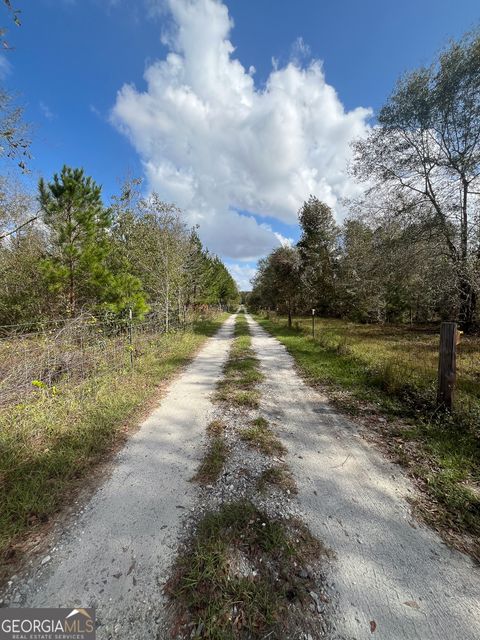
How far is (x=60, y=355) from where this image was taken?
452 cm

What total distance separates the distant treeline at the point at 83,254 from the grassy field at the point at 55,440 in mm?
2649

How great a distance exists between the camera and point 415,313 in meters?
21.1

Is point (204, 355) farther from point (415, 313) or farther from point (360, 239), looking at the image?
point (415, 313)

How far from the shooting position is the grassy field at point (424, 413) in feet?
7.79

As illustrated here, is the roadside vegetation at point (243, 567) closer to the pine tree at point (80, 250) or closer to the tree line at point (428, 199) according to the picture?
the pine tree at point (80, 250)

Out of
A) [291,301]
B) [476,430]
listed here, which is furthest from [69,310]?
[291,301]

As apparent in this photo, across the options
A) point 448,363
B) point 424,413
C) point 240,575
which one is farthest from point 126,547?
point 448,363

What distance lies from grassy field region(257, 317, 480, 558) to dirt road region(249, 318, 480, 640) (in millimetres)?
290

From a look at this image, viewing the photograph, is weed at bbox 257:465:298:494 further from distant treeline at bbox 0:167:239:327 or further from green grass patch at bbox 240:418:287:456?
distant treeline at bbox 0:167:239:327

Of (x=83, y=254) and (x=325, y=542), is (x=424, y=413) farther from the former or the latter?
(x=83, y=254)

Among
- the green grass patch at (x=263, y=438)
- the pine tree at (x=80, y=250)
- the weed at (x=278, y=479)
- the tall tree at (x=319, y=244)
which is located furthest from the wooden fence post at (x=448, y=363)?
the tall tree at (x=319, y=244)

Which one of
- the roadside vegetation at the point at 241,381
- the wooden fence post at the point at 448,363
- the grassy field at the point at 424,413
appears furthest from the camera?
the roadside vegetation at the point at 241,381

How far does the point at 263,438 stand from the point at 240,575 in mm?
1736

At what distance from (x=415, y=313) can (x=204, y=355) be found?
20.5 metres
